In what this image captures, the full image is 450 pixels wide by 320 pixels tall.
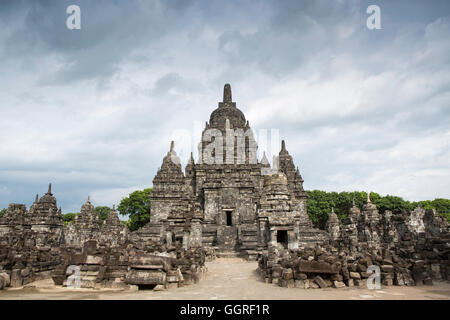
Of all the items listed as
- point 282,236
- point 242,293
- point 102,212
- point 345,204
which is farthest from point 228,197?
point 102,212

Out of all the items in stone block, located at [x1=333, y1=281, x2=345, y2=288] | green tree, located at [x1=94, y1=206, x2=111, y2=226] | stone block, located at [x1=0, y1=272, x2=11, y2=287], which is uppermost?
stone block, located at [x1=0, y1=272, x2=11, y2=287]

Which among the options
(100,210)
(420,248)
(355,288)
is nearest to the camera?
(355,288)

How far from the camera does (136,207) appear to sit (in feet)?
162

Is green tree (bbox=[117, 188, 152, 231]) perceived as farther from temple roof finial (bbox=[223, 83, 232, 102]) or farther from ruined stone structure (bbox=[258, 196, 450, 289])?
ruined stone structure (bbox=[258, 196, 450, 289])

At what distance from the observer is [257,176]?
34.1 m

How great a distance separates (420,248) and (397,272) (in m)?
3.77

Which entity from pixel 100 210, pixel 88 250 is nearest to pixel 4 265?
pixel 88 250

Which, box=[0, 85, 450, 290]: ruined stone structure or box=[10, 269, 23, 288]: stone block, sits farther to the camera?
box=[10, 269, 23, 288]: stone block

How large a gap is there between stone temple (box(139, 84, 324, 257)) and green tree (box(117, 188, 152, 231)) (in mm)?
15760

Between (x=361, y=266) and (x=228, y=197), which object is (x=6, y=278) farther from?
(x=228, y=197)

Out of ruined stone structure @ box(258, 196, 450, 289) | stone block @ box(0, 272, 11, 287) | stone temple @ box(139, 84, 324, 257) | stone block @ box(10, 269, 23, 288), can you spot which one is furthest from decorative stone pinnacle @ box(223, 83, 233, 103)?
stone block @ box(0, 272, 11, 287)

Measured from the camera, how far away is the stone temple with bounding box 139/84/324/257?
667 inches

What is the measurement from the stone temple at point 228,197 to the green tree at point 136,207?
51.7 ft
